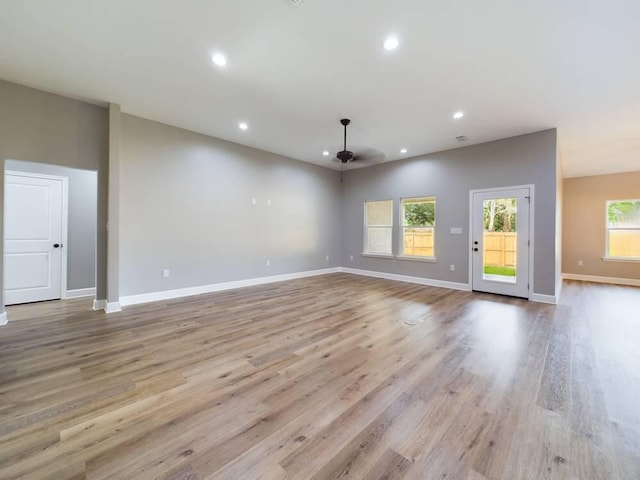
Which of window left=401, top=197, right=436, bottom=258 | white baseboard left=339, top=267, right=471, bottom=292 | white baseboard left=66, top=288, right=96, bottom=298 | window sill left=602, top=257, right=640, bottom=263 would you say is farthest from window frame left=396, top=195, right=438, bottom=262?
white baseboard left=66, top=288, right=96, bottom=298

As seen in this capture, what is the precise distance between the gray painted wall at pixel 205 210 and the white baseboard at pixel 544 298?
4.79 metres

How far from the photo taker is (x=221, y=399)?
1925 mm

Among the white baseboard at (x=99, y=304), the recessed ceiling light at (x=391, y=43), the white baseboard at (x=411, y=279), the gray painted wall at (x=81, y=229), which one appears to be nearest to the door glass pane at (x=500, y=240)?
the white baseboard at (x=411, y=279)

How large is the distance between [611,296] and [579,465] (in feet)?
19.4

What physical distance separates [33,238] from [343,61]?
18.6 ft

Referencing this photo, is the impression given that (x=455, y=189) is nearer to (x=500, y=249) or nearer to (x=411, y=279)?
(x=500, y=249)

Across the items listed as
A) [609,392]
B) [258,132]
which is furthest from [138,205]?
[609,392]

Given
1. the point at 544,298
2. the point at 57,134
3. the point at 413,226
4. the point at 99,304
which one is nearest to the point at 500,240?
the point at 544,298

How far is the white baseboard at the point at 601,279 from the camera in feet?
21.2

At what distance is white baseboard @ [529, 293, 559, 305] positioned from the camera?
4.60m

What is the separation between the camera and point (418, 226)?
6434 millimetres

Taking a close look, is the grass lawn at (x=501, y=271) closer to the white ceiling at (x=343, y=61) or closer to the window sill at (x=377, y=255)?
the window sill at (x=377, y=255)

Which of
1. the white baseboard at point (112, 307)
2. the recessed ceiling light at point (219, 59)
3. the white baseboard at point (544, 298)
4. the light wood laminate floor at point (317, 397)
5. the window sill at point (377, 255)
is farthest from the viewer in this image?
the window sill at point (377, 255)

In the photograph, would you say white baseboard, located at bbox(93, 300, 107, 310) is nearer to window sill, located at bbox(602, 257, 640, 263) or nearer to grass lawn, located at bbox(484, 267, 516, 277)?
Answer: grass lawn, located at bbox(484, 267, 516, 277)
